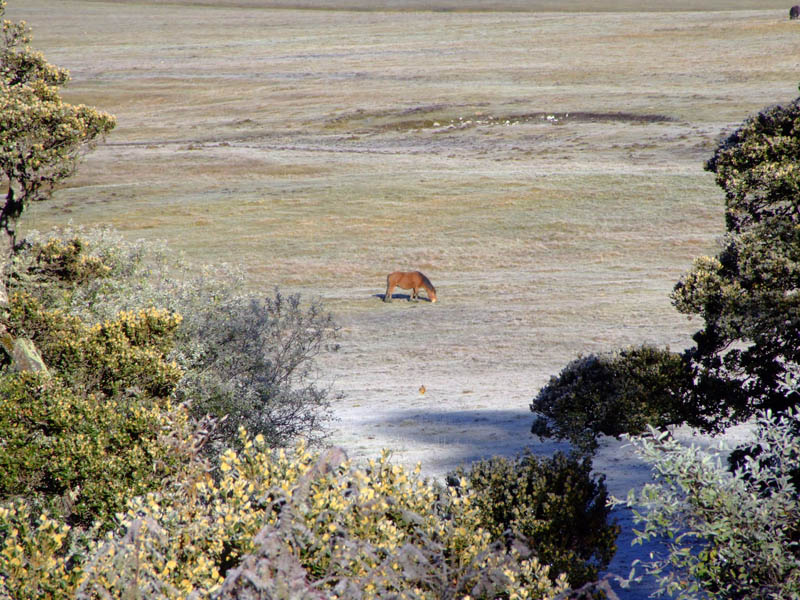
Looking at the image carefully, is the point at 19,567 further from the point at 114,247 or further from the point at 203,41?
the point at 203,41

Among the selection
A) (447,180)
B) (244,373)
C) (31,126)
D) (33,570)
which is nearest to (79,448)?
(33,570)

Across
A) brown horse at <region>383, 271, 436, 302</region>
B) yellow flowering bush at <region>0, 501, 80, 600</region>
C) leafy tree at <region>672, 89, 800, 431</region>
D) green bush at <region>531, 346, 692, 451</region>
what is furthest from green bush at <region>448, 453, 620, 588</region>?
brown horse at <region>383, 271, 436, 302</region>

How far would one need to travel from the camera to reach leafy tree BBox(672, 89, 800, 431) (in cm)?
891

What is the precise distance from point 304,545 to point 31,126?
33.0ft

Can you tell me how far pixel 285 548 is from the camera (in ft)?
17.1

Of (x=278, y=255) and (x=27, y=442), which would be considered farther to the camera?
(x=278, y=255)

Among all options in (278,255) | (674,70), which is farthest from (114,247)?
(674,70)

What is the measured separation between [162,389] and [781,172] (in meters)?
6.71

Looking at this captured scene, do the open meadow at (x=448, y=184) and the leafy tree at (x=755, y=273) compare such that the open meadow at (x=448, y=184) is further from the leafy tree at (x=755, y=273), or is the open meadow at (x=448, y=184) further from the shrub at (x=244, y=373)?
the leafy tree at (x=755, y=273)

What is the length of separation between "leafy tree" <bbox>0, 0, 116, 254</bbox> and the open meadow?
618cm

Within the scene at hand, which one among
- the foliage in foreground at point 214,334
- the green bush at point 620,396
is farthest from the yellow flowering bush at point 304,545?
the foliage in foreground at point 214,334

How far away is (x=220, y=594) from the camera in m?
4.91

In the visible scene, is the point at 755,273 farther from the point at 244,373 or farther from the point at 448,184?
the point at 448,184

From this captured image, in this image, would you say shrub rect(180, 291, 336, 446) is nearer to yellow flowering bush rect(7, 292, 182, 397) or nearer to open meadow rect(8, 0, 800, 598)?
open meadow rect(8, 0, 800, 598)
